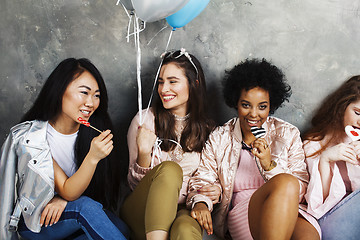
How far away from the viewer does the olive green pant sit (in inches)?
71.6

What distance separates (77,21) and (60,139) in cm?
94

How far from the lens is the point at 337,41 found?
Answer: 2.67 metres

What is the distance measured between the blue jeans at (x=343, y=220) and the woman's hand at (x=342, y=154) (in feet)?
0.59

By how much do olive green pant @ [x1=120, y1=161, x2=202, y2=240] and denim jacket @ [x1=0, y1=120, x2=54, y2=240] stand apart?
0.46 meters

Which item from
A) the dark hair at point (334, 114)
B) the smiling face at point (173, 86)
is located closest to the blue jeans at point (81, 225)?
the smiling face at point (173, 86)

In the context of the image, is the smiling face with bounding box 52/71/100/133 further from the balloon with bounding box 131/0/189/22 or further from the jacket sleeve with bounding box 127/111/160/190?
the balloon with bounding box 131/0/189/22

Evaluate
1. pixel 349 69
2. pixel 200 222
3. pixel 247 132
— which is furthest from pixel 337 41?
pixel 200 222

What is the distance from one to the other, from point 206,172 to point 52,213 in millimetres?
892

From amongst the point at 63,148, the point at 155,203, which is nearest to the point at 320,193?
the point at 155,203

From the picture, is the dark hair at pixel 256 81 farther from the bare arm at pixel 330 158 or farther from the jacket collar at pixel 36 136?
the jacket collar at pixel 36 136

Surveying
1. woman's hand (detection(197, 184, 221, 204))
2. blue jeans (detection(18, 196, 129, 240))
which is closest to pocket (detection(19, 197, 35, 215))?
blue jeans (detection(18, 196, 129, 240))

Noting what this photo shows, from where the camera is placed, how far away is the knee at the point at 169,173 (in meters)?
1.91

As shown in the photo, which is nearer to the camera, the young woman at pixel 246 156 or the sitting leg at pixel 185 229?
the sitting leg at pixel 185 229

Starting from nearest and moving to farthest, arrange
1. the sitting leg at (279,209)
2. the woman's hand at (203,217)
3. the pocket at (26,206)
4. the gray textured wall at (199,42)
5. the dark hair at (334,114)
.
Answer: the sitting leg at (279,209) → the pocket at (26,206) → the woman's hand at (203,217) → the dark hair at (334,114) → the gray textured wall at (199,42)
